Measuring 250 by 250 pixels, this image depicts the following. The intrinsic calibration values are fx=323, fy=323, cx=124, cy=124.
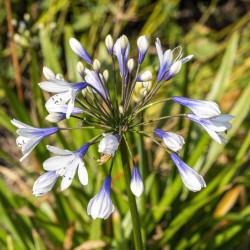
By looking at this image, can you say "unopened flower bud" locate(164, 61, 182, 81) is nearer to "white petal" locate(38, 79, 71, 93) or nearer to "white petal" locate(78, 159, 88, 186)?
"white petal" locate(38, 79, 71, 93)

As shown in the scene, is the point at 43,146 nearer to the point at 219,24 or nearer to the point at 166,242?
the point at 166,242

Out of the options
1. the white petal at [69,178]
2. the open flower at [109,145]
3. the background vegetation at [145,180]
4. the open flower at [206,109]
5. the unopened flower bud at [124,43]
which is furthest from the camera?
the background vegetation at [145,180]

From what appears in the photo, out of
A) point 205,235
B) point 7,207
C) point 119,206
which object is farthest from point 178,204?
point 7,207

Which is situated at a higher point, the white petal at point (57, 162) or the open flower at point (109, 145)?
the open flower at point (109, 145)

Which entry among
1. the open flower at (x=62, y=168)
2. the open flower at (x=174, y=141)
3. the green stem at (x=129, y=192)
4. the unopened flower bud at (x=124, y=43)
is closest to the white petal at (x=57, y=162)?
the open flower at (x=62, y=168)

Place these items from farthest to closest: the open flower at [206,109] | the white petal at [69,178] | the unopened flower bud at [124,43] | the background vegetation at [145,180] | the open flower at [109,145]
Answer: the background vegetation at [145,180] < the unopened flower bud at [124,43] < the white petal at [69,178] < the open flower at [206,109] < the open flower at [109,145]

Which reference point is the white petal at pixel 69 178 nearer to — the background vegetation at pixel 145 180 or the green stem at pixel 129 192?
the green stem at pixel 129 192

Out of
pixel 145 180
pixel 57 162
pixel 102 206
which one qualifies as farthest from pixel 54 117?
pixel 145 180

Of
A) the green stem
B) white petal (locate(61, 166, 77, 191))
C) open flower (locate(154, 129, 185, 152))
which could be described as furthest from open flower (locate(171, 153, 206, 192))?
white petal (locate(61, 166, 77, 191))

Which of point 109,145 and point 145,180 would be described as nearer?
point 109,145

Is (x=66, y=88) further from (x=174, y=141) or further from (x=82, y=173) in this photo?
(x=174, y=141)

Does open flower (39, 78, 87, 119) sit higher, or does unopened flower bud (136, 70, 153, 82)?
open flower (39, 78, 87, 119)
